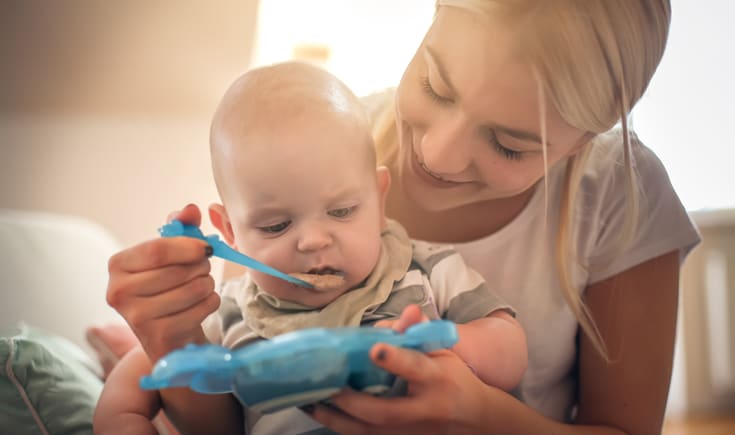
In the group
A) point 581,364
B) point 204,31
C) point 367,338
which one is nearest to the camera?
point 367,338

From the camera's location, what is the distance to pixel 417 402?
→ 51 cm

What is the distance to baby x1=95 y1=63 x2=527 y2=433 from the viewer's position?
0.55m

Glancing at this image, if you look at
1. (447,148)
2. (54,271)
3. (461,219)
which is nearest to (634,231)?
(461,219)

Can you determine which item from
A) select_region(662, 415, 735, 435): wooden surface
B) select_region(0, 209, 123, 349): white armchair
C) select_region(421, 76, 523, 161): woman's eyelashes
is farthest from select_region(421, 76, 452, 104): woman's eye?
select_region(0, 209, 123, 349): white armchair

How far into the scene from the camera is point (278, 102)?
1.82 feet

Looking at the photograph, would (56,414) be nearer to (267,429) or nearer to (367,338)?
(267,429)

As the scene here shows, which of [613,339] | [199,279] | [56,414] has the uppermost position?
[199,279]

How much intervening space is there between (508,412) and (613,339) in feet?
0.71

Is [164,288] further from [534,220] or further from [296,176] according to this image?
[534,220]

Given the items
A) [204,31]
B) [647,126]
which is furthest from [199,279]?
[647,126]

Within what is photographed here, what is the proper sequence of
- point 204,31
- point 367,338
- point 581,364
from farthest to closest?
point 581,364 → point 204,31 → point 367,338

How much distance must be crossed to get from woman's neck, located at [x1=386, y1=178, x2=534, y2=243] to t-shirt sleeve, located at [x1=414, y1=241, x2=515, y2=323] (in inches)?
3.9

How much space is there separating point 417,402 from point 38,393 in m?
0.43

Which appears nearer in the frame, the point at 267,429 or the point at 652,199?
the point at 267,429
